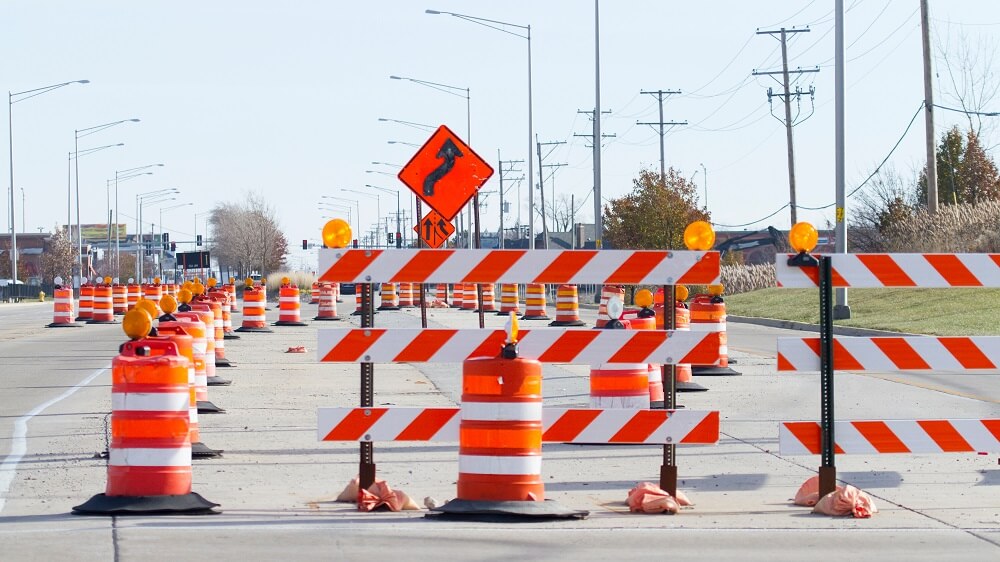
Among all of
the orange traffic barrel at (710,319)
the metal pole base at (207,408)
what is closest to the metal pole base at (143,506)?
the metal pole base at (207,408)

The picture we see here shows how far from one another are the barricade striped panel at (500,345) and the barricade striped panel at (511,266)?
33 centimetres

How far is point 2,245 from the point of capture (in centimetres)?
17650

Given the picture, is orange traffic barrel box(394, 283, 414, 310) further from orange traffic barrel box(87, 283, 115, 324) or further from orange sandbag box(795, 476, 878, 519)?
orange sandbag box(795, 476, 878, 519)

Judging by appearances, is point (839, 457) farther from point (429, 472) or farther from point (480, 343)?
point (480, 343)

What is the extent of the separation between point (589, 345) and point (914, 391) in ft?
31.8

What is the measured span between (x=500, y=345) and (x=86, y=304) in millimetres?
35910

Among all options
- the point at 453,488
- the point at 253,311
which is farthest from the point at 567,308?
the point at 453,488

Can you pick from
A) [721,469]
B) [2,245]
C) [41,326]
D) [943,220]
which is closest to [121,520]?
[721,469]


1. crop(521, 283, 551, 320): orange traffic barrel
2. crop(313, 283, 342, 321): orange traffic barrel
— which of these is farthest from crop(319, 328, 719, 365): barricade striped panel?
crop(313, 283, 342, 321): orange traffic barrel

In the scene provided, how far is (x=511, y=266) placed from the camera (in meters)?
8.62

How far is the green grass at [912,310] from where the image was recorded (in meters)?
29.2

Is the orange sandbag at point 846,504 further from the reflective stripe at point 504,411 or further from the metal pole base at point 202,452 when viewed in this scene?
the metal pole base at point 202,452

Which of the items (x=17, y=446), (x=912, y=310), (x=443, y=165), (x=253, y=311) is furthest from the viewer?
(x=912, y=310)

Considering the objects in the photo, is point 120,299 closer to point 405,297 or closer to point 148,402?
point 405,297
